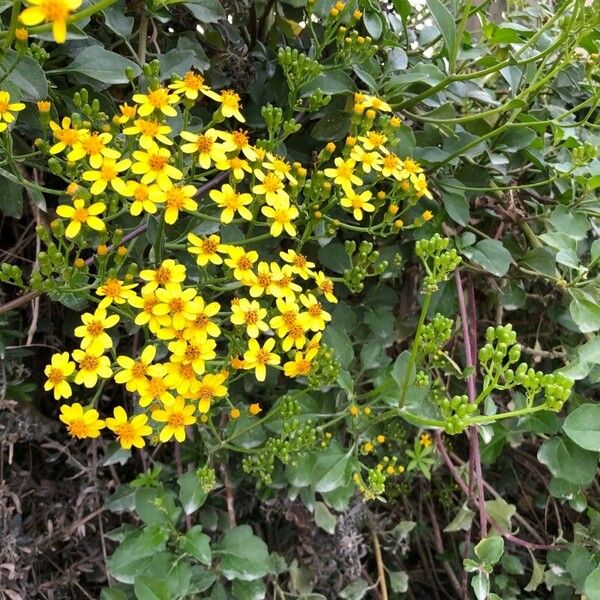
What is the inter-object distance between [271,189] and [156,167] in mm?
138

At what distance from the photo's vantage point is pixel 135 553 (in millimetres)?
845

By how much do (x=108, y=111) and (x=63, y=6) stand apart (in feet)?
1.28

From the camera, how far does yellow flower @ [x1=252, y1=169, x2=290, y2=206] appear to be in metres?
0.73

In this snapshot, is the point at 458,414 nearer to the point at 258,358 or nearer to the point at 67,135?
the point at 258,358

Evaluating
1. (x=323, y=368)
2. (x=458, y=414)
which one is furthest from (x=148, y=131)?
(x=458, y=414)

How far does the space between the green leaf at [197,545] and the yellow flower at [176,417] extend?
0.22 meters

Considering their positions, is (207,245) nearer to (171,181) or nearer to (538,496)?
Result: (171,181)

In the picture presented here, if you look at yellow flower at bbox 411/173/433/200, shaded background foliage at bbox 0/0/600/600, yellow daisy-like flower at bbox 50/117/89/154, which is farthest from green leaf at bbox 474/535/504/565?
yellow daisy-like flower at bbox 50/117/89/154

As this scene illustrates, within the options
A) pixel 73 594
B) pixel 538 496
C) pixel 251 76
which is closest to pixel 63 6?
pixel 251 76

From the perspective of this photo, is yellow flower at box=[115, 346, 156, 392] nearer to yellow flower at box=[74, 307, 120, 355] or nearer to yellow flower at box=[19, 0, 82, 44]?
yellow flower at box=[74, 307, 120, 355]

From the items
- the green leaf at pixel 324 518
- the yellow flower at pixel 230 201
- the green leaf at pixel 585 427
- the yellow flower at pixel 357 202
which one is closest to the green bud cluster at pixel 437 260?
the yellow flower at pixel 357 202

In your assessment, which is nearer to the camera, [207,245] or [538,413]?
[207,245]

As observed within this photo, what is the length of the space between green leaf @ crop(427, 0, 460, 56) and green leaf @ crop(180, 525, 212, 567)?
738mm

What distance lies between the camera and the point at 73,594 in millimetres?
956
